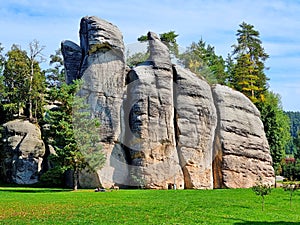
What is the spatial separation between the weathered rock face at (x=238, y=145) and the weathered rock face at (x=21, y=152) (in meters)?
19.1

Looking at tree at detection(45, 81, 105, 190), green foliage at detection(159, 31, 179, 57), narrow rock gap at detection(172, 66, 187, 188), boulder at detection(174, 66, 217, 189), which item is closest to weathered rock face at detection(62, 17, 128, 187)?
tree at detection(45, 81, 105, 190)

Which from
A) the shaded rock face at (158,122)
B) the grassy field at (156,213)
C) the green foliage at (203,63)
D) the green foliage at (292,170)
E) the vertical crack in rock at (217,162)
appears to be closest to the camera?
the grassy field at (156,213)

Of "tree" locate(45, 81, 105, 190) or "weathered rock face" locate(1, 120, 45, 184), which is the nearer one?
"tree" locate(45, 81, 105, 190)

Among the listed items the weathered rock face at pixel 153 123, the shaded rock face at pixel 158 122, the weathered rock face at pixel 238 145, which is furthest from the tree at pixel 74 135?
the weathered rock face at pixel 238 145

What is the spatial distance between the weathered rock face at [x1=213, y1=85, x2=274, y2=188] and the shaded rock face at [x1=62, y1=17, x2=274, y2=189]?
0.10m

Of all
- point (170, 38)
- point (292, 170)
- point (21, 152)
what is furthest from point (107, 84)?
point (292, 170)

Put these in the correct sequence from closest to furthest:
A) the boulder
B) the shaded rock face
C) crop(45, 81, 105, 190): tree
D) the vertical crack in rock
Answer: crop(45, 81, 105, 190): tree < the shaded rock face < the boulder < the vertical crack in rock

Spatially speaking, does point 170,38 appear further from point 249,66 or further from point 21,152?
point 21,152

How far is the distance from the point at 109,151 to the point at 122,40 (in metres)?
11.7

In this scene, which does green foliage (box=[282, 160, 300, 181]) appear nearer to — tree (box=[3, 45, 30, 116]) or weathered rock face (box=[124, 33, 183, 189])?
weathered rock face (box=[124, 33, 183, 189])

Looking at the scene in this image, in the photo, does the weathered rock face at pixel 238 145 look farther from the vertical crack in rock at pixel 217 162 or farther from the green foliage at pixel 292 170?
the green foliage at pixel 292 170

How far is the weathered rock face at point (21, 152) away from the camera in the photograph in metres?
45.4

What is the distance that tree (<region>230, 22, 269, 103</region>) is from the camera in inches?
2434

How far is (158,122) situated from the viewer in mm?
42719
